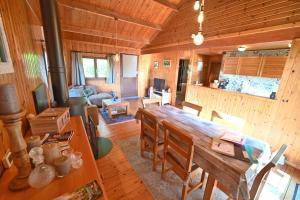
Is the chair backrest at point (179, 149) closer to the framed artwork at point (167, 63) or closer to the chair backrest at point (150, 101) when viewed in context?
the chair backrest at point (150, 101)

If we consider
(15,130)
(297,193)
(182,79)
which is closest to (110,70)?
(182,79)

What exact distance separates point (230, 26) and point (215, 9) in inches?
22.7

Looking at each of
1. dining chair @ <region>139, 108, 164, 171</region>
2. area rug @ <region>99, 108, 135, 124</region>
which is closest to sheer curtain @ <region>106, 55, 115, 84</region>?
area rug @ <region>99, 108, 135, 124</region>

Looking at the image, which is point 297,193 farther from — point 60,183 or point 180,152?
point 60,183

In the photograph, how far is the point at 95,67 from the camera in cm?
570

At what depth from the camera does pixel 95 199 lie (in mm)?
665

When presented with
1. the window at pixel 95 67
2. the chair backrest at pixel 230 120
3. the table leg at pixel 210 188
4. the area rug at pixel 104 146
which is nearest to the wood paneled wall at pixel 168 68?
the window at pixel 95 67

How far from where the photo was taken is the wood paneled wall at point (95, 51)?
200 inches

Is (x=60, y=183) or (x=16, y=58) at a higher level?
(x=16, y=58)

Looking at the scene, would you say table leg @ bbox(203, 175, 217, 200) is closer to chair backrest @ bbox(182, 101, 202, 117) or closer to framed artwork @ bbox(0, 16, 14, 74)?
chair backrest @ bbox(182, 101, 202, 117)

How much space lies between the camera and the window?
18.1 feet

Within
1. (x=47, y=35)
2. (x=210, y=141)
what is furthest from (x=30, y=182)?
(x=47, y=35)

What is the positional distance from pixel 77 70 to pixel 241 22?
5.35 metres

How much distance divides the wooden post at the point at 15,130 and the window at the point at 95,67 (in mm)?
5357
